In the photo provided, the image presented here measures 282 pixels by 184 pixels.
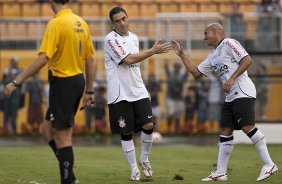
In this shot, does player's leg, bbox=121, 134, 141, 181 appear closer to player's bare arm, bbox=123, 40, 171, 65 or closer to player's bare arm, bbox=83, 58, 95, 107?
player's bare arm, bbox=123, 40, 171, 65

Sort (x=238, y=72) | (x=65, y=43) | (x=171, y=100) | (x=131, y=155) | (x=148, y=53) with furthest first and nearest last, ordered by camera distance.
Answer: (x=171, y=100), (x=131, y=155), (x=238, y=72), (x=148, y=53), (x=65, y=43)

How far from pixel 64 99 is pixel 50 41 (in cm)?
65

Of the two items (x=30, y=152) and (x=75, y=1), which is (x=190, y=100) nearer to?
(x=75, y=1)

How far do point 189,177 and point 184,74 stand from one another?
14.9 metres

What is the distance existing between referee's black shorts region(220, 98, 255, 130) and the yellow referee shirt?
285cm

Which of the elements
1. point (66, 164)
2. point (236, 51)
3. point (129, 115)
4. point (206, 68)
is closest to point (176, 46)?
point (206, 68)

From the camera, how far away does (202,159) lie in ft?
54.1

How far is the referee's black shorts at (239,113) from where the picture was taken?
11961mm

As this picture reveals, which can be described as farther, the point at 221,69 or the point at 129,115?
the point at 129,115

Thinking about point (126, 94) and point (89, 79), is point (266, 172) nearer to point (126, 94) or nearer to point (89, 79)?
point (126, 94)

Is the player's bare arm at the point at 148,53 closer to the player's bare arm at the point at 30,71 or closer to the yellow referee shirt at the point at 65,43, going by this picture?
the yellow referee shirt at the point at 65,43

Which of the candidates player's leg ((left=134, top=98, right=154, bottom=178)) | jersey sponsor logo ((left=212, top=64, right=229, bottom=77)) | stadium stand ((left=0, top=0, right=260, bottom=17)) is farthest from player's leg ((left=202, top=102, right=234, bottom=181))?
stadium stand ((left=0, top=0, right=260, bottom=17))

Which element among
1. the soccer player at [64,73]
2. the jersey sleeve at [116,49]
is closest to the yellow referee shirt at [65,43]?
the soccer player at [64,73]

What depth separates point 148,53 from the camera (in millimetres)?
11656
